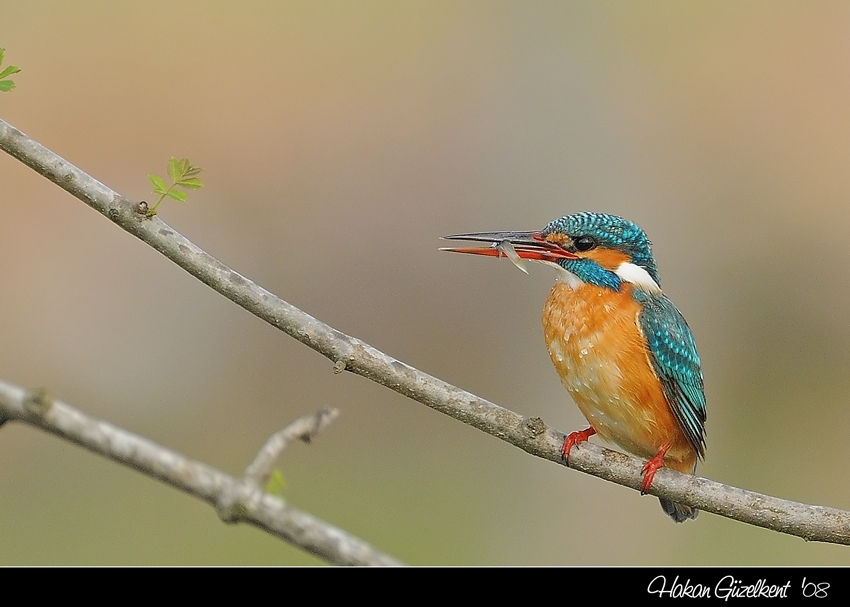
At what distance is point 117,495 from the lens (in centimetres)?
493

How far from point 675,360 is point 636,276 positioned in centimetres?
26

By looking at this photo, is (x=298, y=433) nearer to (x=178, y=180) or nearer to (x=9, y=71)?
(x=178, y=180)

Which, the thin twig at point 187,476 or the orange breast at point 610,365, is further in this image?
the orange breast at point 610,365

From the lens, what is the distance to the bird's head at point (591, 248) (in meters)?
2.42

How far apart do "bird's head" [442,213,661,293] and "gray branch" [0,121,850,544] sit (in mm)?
594

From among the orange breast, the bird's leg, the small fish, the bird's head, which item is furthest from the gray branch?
the bird's head

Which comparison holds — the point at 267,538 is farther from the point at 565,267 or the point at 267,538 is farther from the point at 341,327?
the point at 565,267

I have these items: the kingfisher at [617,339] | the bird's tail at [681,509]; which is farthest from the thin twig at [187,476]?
the bird's tail at [681,509]

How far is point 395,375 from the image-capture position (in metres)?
1.75

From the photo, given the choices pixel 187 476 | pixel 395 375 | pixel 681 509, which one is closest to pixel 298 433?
pixel 187 476

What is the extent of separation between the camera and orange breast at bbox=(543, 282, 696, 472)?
2.37 m

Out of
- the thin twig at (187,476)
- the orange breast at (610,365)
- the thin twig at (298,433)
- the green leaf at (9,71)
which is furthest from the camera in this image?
the orange breast at (610,365)

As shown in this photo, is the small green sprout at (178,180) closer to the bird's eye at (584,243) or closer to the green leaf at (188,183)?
Answer: the green leaf at (188,183)
